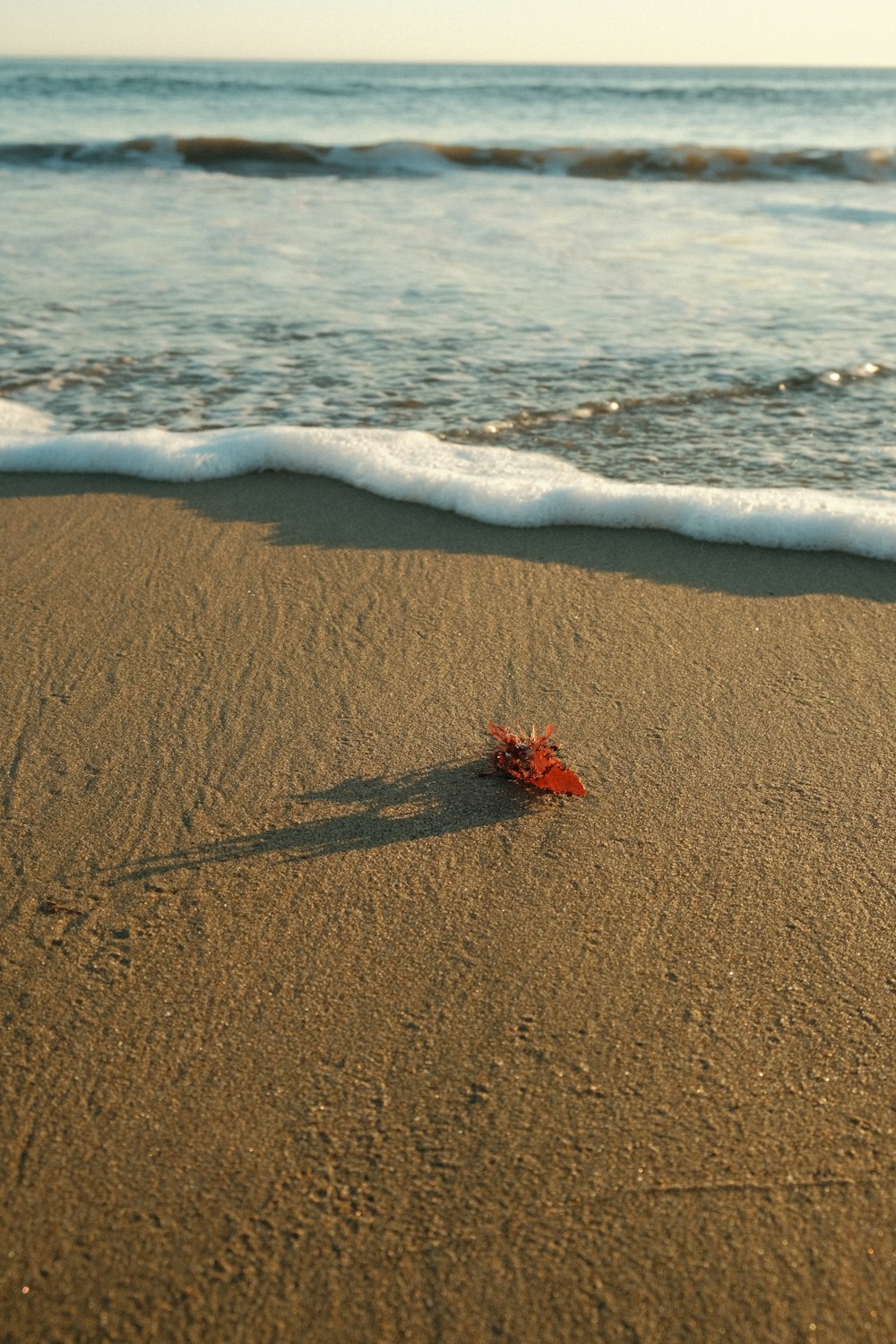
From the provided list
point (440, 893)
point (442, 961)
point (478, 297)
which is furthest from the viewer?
point (478, 297)

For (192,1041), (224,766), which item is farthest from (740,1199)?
(224,766)

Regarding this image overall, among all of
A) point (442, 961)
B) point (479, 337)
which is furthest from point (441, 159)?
point (442, 961)

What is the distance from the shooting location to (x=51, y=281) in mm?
7184

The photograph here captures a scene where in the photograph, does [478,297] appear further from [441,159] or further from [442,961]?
[441,159]

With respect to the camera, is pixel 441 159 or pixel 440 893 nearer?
pixel 440 893

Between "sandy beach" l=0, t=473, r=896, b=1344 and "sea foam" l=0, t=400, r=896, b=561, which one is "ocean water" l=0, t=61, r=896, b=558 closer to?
"sea foam" l=0, t=400, r=896, b=561

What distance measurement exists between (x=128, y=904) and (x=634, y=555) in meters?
1.97

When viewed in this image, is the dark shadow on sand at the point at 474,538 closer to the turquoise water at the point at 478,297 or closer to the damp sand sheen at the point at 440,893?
the damp sand sheen at the point at 440,893

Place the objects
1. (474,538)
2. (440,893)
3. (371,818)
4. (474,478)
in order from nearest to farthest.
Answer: (440,893) < (371,818) < (474,538) < (474,478)

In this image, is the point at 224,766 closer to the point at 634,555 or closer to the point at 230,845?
the point at 230,845

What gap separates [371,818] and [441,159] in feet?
48.3

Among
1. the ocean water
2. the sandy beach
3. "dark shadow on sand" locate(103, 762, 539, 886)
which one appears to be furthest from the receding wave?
"dark shadow on sand" locate(103, 762, 539, 886)

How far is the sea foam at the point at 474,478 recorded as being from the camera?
11.7ft

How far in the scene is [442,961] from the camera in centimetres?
192
